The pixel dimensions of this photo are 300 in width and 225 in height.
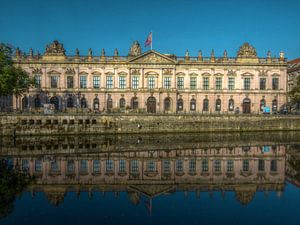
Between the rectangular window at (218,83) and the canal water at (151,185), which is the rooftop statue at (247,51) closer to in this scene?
the rectangular window at (218,83)

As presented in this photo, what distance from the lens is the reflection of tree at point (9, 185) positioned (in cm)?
1534

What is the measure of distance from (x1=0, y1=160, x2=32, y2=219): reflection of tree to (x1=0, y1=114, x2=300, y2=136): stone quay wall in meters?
23.1

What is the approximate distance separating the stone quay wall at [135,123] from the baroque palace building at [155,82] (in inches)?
435

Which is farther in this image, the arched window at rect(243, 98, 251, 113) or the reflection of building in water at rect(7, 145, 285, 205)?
the arched window at rect(243, 98, 251, 113)

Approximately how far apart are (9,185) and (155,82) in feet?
150

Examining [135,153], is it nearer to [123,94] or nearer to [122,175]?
[122,175]

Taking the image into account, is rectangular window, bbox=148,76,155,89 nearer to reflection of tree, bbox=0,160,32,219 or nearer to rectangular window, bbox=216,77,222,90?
rectangular window, bbox=216,77,222,90

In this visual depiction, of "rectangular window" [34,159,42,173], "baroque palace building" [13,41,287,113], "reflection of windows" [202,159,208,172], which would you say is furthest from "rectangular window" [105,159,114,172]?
"baroque palace building" [13,41,287,113]

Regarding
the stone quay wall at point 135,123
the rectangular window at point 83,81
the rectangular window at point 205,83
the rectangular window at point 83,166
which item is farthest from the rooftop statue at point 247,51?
the rectangular window at point 83,166

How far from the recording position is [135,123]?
163 ft

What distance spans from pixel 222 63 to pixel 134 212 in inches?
2088

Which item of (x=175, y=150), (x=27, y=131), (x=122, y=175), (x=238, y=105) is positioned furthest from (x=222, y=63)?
(x=122, y=175)

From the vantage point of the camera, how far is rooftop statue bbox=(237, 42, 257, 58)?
6381 cm

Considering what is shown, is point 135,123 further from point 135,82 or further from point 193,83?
point 193,83
